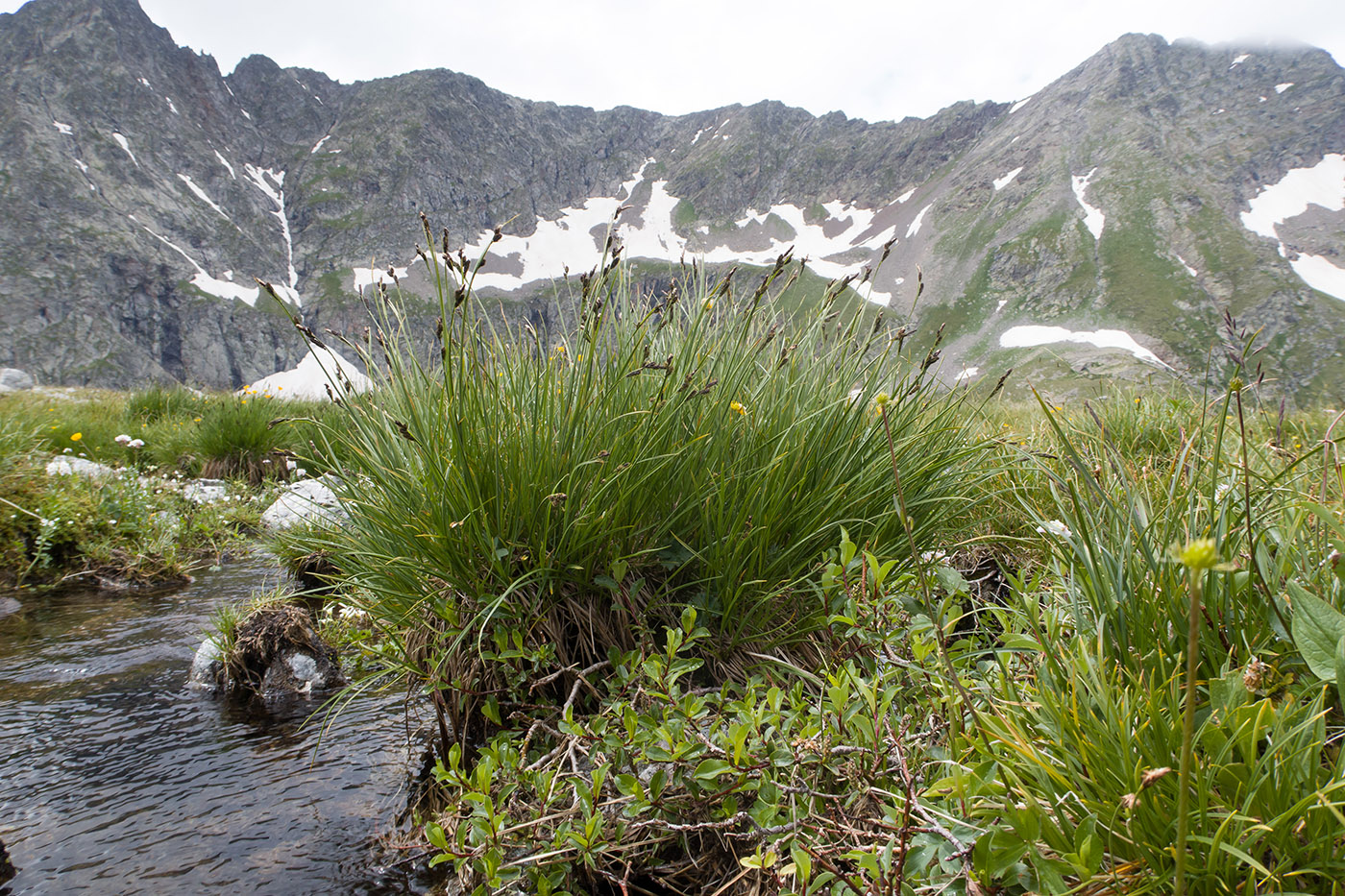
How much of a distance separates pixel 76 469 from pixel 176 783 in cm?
636

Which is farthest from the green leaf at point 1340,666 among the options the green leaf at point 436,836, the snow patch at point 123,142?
the snow patch at point 123,142

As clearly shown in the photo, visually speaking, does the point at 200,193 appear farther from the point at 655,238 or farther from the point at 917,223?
the point at 917,223

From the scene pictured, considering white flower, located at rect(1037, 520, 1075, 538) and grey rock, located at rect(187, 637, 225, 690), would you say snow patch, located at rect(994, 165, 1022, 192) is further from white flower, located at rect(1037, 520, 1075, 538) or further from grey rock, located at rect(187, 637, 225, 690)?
grey rock, located at rect(187, 637, 225, 690)

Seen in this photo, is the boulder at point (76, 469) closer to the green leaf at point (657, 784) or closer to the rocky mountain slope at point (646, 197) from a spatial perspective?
the green leaf at point (657, 784)

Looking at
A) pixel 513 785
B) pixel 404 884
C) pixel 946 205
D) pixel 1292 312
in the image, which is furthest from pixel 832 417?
pixel 946 205

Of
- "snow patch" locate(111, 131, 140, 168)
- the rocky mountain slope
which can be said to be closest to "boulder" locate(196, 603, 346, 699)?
the rocky mountain slope

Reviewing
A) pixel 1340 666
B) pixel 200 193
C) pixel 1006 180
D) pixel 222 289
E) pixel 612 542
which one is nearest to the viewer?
pixel 1340 666

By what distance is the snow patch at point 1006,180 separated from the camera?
401 feet

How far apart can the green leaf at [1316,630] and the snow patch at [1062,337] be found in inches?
3901

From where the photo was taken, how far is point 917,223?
13400 cm

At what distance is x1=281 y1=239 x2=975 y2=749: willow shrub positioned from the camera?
1999 millimetres

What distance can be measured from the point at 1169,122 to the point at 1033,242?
177 ft

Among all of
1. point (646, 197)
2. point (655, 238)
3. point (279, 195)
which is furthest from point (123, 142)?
point (655, 238)

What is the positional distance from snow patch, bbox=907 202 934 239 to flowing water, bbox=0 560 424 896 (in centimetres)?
14092
